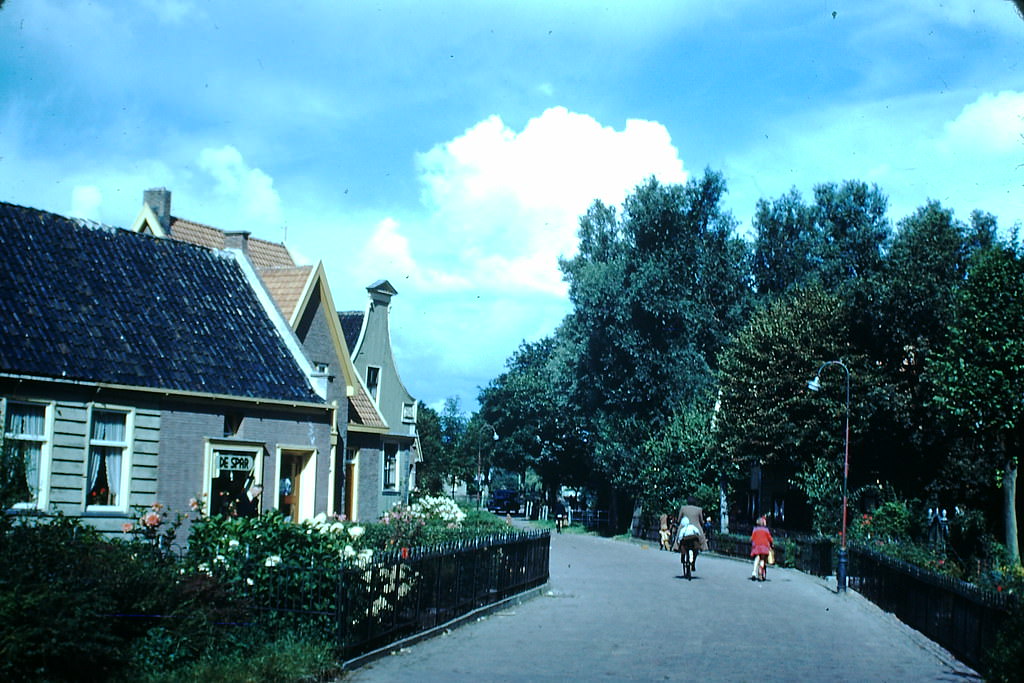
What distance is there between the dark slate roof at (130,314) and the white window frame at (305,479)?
1.29m

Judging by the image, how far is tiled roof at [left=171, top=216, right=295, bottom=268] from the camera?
35438 millimetres

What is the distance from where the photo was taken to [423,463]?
8125 centimetres

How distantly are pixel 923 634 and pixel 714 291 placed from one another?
45641mm

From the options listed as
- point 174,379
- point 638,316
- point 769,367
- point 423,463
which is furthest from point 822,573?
point 423,463

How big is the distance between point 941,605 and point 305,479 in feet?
49.1

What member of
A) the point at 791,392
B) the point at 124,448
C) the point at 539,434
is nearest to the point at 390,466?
the point at 791,392

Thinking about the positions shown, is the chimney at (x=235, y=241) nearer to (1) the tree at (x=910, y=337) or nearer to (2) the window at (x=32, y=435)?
(2) the window at (x=32, y=435)

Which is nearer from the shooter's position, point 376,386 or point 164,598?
point 164,598

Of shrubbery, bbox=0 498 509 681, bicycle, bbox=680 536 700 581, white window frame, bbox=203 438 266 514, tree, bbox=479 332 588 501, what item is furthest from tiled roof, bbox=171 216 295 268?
tree, bbox=479 332 588 501

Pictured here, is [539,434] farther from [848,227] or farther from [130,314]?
[130,314]

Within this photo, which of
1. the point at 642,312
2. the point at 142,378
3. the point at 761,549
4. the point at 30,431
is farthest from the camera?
the point at 642,312

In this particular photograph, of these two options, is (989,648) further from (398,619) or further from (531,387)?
(531,387)

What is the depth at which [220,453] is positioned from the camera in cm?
2352

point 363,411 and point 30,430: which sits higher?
point 363,411
